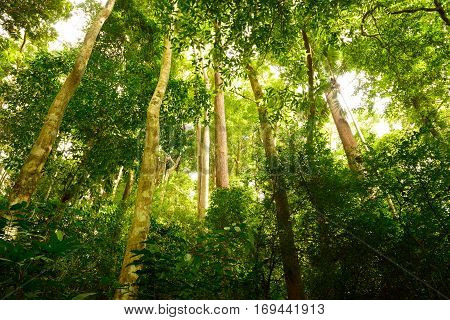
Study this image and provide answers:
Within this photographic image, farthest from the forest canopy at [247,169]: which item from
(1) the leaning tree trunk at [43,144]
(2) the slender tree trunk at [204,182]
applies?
(2) the slender tree trunk at [204,182]

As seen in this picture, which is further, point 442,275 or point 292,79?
point 292,79

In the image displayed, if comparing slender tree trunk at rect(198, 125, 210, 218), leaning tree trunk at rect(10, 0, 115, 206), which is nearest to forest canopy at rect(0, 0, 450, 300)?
leaning tree trunk at rect(10, 0, 115, 206)

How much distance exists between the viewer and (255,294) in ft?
12.8

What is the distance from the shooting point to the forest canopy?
3.21 m

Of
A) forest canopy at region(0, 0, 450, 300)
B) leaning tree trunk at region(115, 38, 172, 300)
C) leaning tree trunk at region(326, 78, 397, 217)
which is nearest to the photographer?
forest canopy at region(0, 0, 450, 300)

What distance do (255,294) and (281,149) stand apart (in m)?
3.13

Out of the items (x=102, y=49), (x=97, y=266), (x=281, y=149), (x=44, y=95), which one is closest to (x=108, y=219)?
(x=97, y=266)

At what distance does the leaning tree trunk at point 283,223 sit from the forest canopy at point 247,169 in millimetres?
27

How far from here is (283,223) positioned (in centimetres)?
509

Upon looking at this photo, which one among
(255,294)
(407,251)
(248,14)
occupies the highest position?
(248,14)

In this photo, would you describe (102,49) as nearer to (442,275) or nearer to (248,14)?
(248,14)

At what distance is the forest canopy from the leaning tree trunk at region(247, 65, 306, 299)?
0.09 feet

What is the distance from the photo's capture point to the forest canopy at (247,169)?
3205 mm

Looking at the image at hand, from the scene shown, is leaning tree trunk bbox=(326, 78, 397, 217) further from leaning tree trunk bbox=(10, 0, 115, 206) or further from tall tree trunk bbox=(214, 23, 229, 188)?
leaning tree trunk bbox=(10, 0, 115, 206)
